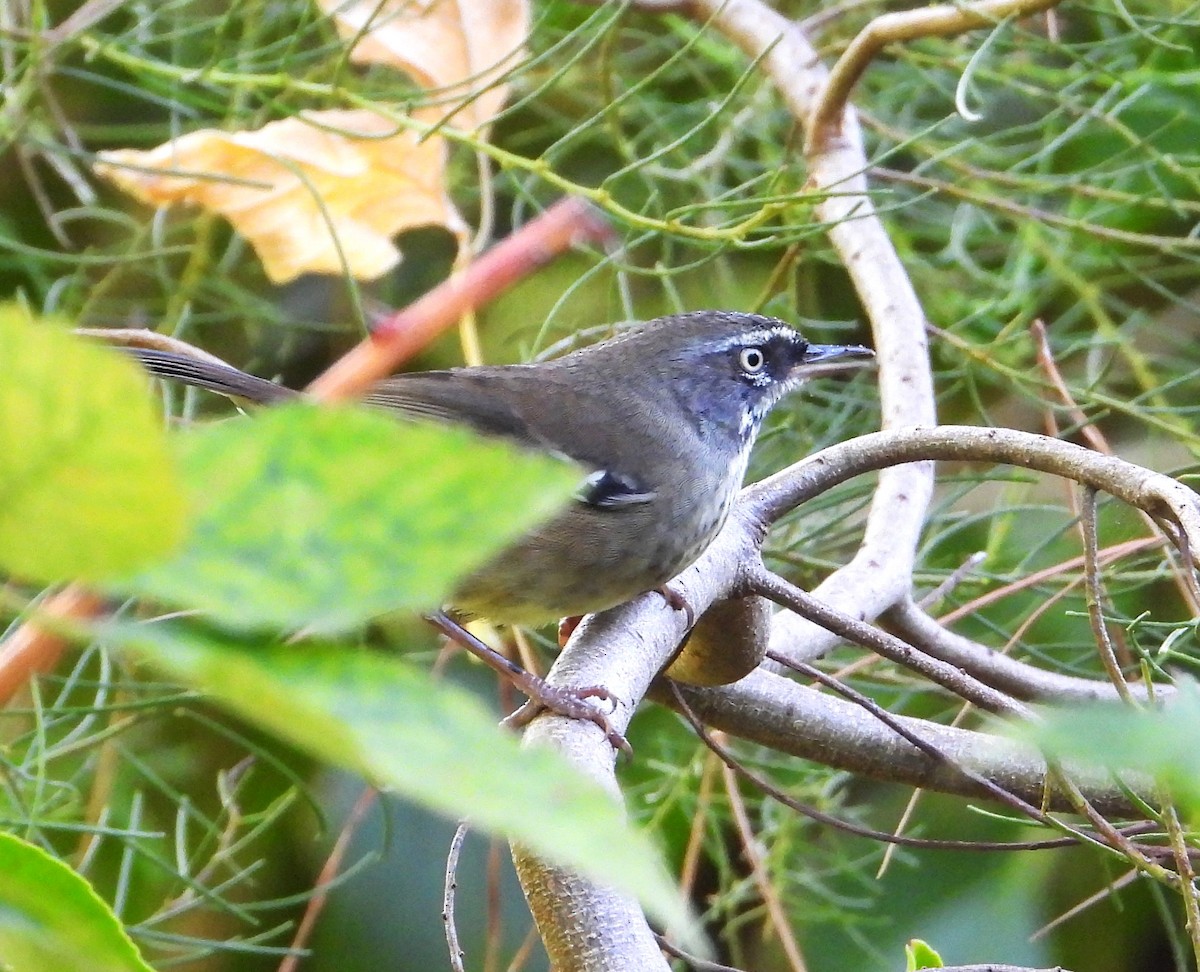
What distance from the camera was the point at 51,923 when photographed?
0.44m

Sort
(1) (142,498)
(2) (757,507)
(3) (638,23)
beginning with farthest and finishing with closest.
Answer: (3) (638,23) < (2) (757,507) < (1) (142,498)

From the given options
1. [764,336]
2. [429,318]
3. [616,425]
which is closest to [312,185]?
[616,425]

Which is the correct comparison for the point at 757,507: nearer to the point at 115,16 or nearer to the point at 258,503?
the point at 258,503

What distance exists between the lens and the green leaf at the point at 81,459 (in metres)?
0.30

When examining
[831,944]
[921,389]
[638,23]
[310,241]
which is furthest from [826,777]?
[638,23]

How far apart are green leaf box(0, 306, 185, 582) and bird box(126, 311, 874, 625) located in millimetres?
1765

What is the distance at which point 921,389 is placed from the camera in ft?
7.80

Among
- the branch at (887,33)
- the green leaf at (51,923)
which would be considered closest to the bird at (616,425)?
the branch at (887,33)

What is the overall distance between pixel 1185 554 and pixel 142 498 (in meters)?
1.24

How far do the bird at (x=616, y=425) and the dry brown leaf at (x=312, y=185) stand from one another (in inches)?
12.3

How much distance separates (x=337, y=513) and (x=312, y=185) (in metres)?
2.32

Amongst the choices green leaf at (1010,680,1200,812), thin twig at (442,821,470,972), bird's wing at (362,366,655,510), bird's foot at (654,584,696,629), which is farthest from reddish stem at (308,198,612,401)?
bird's wing at (362,366,655,510)

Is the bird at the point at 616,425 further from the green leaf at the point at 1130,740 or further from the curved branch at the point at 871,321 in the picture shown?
the green leaf at the point at 1130,740

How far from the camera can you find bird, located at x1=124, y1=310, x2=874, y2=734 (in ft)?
7.20
